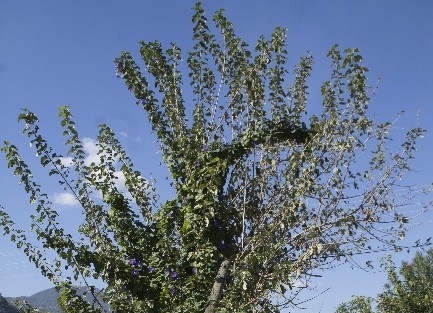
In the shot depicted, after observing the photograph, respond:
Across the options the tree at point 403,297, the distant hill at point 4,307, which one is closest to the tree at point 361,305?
the tree at point 403,297

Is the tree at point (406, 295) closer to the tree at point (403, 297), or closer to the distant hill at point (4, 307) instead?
the tree at point (403, 297)

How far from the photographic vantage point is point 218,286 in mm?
5871

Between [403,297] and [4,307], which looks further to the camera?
[4,307]

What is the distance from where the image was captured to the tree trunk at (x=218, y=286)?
5.70 meters

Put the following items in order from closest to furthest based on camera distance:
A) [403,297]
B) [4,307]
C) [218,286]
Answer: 1. [218,286]
2. [403,297]
3. [4,307]

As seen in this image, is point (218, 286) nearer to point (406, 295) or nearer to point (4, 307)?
point (406, 295)

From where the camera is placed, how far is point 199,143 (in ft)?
24.2

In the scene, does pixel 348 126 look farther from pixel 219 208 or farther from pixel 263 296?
pixel 263 296

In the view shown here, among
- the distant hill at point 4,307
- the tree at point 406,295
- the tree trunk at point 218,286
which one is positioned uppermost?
the distant hill at point 4,307

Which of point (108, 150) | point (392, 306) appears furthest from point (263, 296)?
point (392, 306)

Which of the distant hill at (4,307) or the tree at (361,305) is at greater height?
the distant hill at (4,307)

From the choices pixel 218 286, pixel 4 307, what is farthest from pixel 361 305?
pixel 4 307

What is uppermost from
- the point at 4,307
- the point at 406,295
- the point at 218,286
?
the point at 4,307

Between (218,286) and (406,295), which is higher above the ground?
(406,295)
